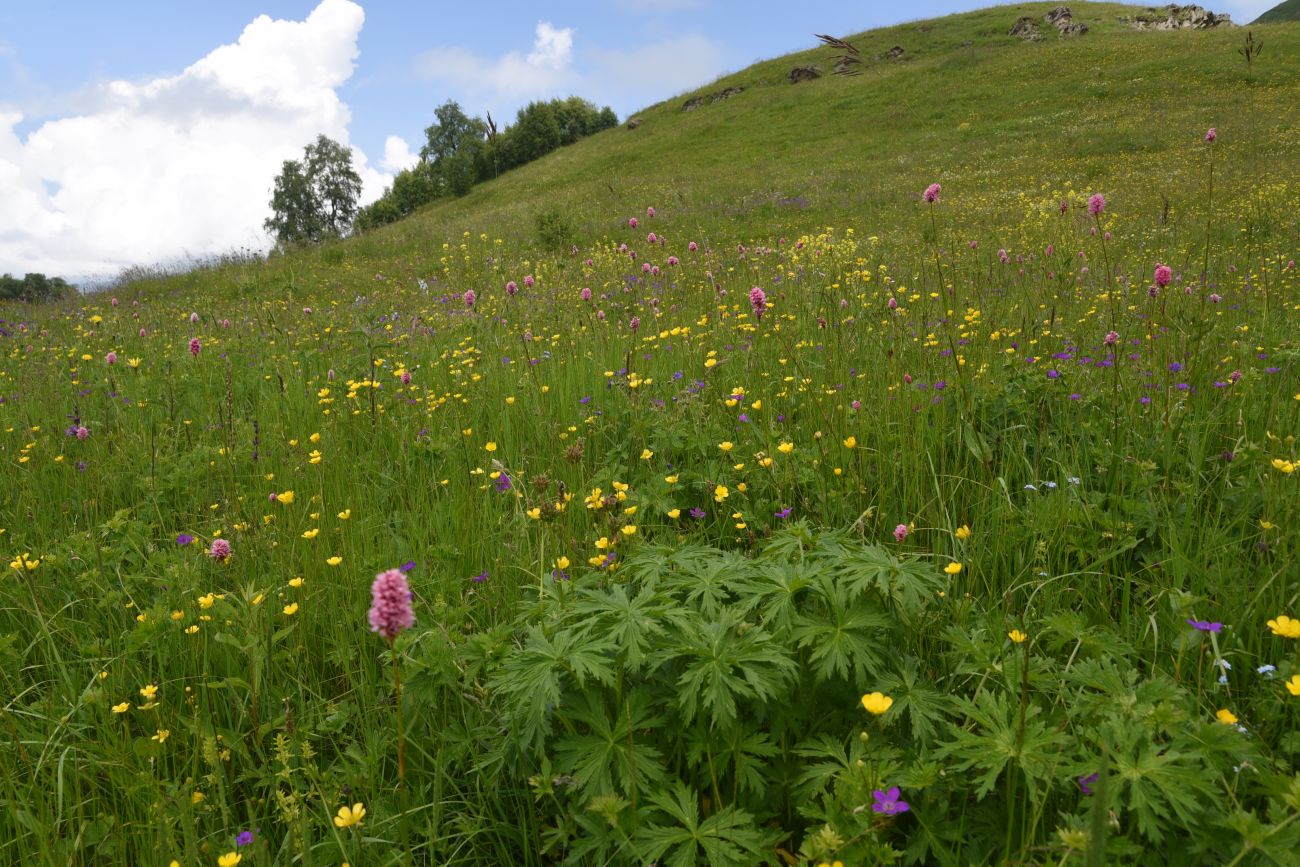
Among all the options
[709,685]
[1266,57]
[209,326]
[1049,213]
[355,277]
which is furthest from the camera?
[1266,57]

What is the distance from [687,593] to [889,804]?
2.51ft

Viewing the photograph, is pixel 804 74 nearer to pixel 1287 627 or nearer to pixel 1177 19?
pixel 1177 19

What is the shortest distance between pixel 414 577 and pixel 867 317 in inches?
137

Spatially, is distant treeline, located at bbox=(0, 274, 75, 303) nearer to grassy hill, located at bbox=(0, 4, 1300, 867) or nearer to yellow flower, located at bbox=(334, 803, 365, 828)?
grassy hill, located at bbox=(0, 4, 1300, 867)

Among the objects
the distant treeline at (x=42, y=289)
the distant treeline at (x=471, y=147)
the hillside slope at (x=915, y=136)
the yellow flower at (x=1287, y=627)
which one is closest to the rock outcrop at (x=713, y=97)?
the hillside slope at (x=915, y=136)

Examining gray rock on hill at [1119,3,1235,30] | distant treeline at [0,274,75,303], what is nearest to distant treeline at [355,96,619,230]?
distant treeline at [0,274,75,303]

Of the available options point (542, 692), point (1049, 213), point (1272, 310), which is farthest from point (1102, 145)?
point (542, 692)

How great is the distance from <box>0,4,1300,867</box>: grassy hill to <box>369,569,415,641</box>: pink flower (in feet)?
0.04

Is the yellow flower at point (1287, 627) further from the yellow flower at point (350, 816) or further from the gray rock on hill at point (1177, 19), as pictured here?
the gray rock on hill at point (1177, 19)

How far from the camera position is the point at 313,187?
6738 centimetres

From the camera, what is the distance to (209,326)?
797cm

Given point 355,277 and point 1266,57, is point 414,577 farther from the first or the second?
point 1266,57

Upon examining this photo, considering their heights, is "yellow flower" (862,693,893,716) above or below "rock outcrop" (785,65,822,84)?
below

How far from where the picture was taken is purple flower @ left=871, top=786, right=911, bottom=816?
1.28 metres
